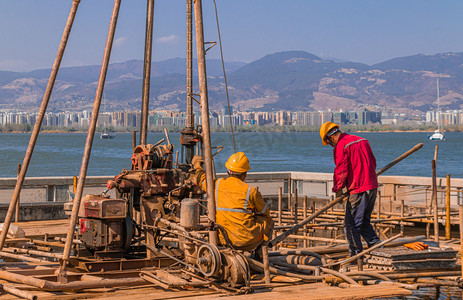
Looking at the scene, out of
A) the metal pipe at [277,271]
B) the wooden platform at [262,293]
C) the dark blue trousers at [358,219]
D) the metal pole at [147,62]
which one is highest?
the metal pole at [147,62]

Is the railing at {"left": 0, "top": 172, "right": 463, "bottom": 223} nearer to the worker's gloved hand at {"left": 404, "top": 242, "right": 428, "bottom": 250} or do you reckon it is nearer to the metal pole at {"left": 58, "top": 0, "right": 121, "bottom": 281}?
the worker's gloved hand at {"left": 404, "top": 242, "right": 428, "bottom": 250}

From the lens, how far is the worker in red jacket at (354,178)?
418 inches

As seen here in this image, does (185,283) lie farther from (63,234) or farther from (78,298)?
(63,234)

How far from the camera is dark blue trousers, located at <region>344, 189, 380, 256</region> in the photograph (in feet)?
35.0

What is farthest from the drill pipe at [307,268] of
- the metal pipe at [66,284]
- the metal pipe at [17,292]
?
the metal pipe at [17,292]

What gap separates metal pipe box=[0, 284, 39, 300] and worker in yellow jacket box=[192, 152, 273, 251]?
2.79m

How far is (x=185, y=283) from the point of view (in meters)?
9.29

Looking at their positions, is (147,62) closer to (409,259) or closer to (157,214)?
(157,214)

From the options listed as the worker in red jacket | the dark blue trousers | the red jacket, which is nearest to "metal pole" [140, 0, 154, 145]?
the worker in red jacket

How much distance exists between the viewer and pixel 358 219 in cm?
1072

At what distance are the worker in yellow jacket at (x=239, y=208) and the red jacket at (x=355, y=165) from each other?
4.38ft

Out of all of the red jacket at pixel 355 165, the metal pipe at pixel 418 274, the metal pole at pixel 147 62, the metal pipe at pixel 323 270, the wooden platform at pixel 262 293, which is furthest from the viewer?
the metal pole at pixel 147 62

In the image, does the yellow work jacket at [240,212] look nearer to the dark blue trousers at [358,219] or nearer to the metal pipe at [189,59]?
the dark blue trousers at [358,219]

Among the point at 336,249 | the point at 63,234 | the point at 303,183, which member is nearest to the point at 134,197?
the point at 336,249
